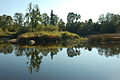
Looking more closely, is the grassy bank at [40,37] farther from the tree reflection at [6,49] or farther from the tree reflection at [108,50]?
the tree reflection at [108,50]

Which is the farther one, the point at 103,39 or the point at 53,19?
the point at 53,19

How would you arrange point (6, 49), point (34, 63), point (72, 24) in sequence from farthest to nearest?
point (72, 24)
point (6, 49)
point (34, 63)

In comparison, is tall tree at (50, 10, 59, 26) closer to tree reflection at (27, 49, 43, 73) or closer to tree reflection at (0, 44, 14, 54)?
tree reflection at (0, 44, 14, 54)

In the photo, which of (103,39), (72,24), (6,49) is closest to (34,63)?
(6,49)

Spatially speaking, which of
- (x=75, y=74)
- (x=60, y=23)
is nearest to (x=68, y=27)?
(x=60, y=23)

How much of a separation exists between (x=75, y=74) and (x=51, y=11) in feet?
220

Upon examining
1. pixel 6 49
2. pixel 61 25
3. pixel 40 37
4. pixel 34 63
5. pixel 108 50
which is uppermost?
pixel 61 25

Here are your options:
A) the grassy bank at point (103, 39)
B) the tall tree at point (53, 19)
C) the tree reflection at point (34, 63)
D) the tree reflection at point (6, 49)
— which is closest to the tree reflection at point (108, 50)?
the tree reflection at point (34, 63)

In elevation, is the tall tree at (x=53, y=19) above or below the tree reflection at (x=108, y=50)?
above

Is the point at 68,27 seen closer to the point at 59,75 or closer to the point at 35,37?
the point at 35,37

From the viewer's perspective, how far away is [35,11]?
183 ft

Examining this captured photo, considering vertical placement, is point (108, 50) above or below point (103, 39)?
below

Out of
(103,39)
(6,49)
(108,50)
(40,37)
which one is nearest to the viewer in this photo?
(108,50)

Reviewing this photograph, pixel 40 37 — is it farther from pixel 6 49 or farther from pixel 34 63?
pixel 34 63
